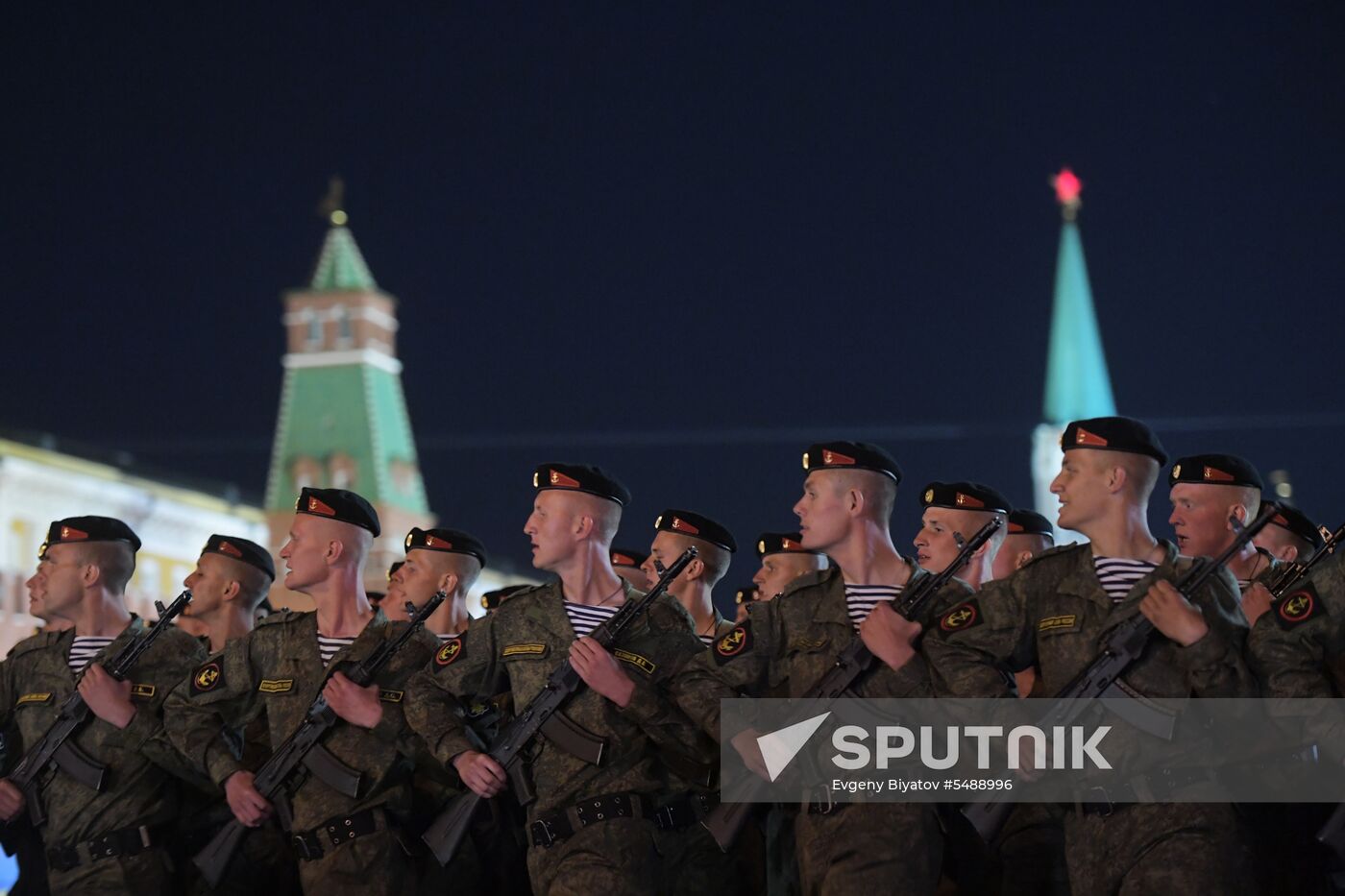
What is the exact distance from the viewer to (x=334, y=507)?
9.55 m

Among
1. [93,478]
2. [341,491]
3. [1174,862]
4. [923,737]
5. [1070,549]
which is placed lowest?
[1174,862]

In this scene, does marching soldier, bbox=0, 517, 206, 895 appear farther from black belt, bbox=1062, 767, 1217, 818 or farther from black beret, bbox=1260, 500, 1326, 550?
black beret, bbox=1260, 500, 1326, 550

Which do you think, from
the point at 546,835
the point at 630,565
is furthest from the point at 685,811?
the point at 630,565

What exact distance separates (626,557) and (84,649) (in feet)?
11.7

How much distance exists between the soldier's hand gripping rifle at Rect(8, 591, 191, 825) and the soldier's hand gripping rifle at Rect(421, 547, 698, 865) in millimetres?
1899

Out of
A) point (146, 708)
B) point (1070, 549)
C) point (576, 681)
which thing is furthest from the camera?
point (146, 708)

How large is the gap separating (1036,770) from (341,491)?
13.0 ft

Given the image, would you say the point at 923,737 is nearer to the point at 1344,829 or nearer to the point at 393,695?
the point at 1344,829

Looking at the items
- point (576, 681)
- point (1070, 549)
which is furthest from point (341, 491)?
point (1070, 549)

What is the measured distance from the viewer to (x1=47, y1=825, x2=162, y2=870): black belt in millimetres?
9328

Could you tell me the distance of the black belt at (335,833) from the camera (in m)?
8.77

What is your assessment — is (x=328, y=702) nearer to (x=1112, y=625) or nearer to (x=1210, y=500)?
(x=1112, y=625)

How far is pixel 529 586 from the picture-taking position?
29.5 ft

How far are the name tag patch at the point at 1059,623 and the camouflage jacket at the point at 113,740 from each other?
4.21m
